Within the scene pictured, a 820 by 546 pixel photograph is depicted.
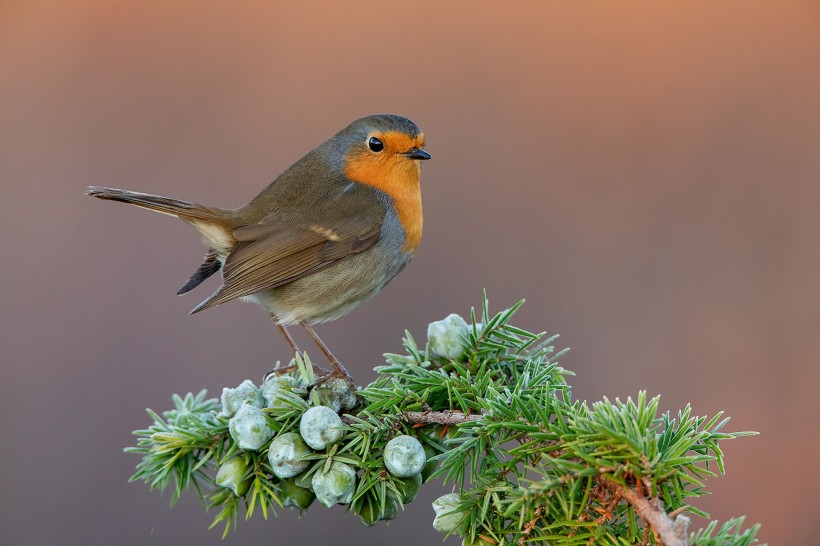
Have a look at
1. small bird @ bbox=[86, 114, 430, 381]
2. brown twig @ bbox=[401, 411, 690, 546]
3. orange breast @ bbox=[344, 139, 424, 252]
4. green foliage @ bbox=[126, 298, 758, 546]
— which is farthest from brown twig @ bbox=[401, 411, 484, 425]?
orange breast @ bbox=[344, 139, 424, 252]

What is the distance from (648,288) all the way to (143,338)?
274 cm

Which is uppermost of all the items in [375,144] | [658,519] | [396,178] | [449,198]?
[449,198]

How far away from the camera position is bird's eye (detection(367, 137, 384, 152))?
317cm

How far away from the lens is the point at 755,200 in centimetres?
450

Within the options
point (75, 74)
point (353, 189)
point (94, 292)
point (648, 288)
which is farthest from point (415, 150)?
point (75, 74)

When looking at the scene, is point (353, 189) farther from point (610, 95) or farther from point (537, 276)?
point (610, 95)

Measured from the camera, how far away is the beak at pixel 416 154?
10.1 feet

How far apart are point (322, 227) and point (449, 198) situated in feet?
5.45

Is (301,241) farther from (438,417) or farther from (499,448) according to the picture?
(499,448)

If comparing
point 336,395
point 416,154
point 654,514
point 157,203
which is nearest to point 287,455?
point 336,395

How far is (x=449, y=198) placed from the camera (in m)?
4.59

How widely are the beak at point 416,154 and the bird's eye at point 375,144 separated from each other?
0.10 meters

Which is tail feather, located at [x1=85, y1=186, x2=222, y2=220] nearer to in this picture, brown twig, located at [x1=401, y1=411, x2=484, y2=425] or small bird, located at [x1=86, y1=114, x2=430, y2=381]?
small bird, located at [x1=86, y1=114, x2=430, y2=381]

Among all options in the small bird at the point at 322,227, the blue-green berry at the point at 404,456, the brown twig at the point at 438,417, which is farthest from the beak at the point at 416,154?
the blue-green berry at the point at 404,456
